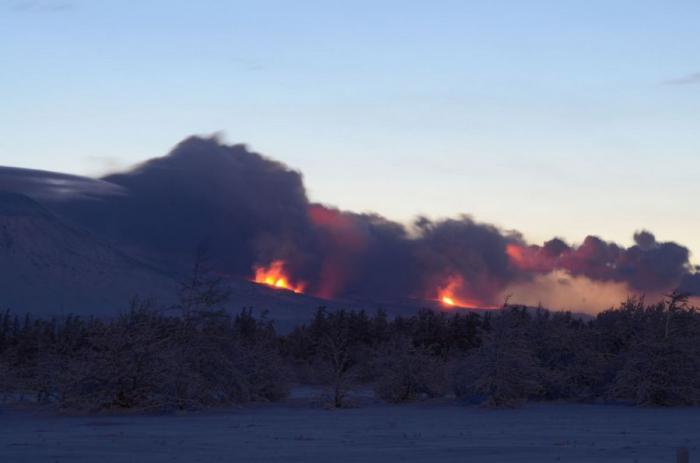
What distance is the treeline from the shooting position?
30172 millimetres

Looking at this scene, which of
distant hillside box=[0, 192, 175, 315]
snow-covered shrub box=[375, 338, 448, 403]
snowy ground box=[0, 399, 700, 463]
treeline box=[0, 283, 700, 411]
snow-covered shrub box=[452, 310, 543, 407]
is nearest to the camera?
snowy ground box=[0, 399, 700, 463]

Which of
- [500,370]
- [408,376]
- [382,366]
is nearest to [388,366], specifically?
[382,366]

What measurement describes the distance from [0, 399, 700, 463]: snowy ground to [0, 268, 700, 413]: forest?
1.28 metres

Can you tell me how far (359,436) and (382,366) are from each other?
12798 millimetres

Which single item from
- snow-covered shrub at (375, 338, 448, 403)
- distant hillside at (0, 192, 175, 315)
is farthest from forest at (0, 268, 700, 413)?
distant hillside at (0, 192, 175, 315)

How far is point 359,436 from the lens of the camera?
78.3 feet

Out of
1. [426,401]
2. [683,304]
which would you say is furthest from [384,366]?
[683,304]

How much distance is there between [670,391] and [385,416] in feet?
33.2

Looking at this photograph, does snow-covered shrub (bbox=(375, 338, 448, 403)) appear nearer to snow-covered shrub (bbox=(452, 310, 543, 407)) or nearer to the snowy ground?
snow-covered shrub (bbox=(452, 310, 543, 407))

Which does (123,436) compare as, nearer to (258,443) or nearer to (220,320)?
(258,443)

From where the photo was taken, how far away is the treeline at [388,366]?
99.0 ft

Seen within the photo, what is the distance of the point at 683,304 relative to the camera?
126ft

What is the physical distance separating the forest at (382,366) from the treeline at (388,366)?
0.04 meters

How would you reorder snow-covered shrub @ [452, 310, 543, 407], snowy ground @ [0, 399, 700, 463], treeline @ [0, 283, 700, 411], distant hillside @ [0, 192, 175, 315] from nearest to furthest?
1. snowy ground @ [0, 399, 700, 463]
2. treeline @ [0, 283, 700, 411]
3. snow-covered shrub @ [452, 310, 543, 407]
4. distant hillside @ [0, 192, 175, 315]
